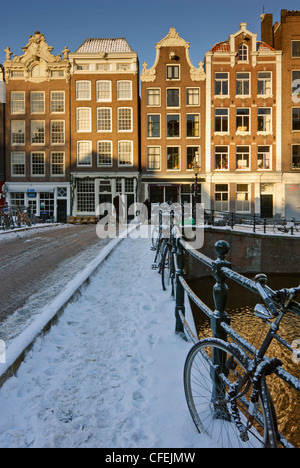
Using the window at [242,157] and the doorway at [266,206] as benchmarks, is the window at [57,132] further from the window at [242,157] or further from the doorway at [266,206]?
the doorway at [266,206]

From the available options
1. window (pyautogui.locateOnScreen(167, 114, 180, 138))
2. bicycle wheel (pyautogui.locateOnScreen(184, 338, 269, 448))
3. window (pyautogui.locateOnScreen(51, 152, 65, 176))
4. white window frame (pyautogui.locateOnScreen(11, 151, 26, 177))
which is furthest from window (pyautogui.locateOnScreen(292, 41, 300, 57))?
bicycle wheel (pyautogui.locateOnScreen(184, 338, 269, 448))

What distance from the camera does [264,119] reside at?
32.1 m

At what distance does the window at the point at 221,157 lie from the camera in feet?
105

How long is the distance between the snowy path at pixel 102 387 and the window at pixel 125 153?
90.6 ft

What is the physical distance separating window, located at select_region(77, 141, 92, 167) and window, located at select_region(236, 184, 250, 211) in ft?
43.2

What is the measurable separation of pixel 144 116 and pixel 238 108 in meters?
8.18

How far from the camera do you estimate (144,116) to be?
32.1m

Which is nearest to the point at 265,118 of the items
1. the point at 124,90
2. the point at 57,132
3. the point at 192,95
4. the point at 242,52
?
the point at 242,52

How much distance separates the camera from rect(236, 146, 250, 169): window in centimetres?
3203

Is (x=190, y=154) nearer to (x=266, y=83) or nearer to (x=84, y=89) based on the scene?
(x=266, y=83)

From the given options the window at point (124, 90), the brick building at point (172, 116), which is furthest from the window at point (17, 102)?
the brick building at point (172, 116)

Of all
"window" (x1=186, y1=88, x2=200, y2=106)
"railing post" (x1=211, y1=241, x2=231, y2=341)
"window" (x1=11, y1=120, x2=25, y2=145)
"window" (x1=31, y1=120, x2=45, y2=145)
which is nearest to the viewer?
"railing post" (x1=211, y1=241, x2=231, y2=341)

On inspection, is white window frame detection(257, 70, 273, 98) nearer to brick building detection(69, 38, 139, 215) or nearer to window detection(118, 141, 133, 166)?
brick building detection(69, 38, 139, 215)

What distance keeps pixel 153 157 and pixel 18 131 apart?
12.2 metres
